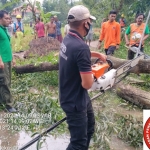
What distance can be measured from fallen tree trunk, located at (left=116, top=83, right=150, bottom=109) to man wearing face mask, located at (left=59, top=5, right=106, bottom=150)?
2.29 metres

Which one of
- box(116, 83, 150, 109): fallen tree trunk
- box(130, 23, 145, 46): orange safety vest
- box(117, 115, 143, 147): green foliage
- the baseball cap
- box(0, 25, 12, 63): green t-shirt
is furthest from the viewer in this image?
box(130, 23, 145, 46): orange safety vest

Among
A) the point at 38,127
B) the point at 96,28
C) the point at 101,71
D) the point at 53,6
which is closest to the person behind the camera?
the point at 101,71

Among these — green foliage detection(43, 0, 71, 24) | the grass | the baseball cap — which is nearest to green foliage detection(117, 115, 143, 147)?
the grass

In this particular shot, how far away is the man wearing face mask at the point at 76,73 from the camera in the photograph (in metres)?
2.25

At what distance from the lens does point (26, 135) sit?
3770 millimetres

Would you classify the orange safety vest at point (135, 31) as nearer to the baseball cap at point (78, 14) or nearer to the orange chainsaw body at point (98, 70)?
the orange chainsaw body at point (98, 70)

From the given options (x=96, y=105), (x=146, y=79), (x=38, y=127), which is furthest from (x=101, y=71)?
(x=146, y=79)

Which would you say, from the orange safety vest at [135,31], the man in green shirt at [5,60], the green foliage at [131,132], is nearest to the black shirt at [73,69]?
the green foliage at [131,132]

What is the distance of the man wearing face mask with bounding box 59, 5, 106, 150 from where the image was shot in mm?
2246

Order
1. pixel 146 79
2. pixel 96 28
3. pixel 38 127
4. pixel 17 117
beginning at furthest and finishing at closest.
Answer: pixel 96 28 → pixel 146 79 → pixel 17 117 → pixel 38 127

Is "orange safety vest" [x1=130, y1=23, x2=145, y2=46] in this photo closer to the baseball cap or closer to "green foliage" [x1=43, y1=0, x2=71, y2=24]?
the baseball cap

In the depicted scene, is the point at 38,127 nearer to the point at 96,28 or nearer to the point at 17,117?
the point at 17,117

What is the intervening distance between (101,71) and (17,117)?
2265 mm

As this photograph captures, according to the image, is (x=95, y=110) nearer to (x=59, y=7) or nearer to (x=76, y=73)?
(x=76, y=73)
